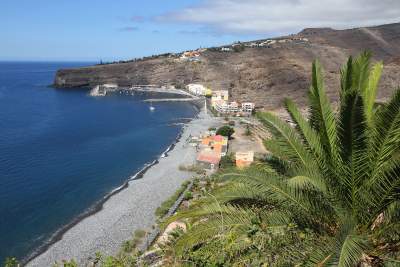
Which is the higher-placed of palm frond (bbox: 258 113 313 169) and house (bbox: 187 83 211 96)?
Answer: palm frond (bbox: 258 113 313 169)

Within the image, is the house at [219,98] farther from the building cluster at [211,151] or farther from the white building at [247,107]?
the building cluster at [211,151]

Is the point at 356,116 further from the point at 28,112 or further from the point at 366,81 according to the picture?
the point at 28,112

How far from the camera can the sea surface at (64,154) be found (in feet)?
115

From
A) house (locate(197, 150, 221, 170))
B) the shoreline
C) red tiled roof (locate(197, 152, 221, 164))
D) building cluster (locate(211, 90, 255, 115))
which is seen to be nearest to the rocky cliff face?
building cluster (locate(211, 90, 255, 115))

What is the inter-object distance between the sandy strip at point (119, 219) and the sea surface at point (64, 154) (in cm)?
195

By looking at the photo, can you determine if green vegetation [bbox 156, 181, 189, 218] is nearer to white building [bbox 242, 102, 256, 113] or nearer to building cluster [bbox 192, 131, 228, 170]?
building cluster [bbox 192, 131, 228, 170]

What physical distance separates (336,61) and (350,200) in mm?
81398

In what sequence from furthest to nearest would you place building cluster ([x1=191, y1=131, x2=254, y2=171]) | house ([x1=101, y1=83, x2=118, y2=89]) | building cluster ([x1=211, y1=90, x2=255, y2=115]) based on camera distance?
house ([x1=101, y1=83, x2=118, y2=89]) → building cluster ([x1=211, y1=90, x2=255, y2=115]) → building cluster ([x1=191, y1=131, x2=254, y2=171])

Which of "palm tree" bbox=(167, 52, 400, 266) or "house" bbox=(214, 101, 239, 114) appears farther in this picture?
"house" bbox=(214, 101, 239, 114)

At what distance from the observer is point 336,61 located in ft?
271

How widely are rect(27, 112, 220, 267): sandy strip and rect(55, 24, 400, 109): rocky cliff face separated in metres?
19.8

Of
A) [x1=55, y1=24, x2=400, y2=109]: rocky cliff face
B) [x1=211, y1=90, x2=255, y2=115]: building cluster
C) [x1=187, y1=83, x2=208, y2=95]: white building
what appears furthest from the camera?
[x1=187, y1=83, x2=208, y2=95]: white building

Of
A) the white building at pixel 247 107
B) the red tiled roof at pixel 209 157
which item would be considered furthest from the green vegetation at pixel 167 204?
the white building at pixel 247 107

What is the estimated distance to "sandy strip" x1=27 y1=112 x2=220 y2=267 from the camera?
28.3 metres
